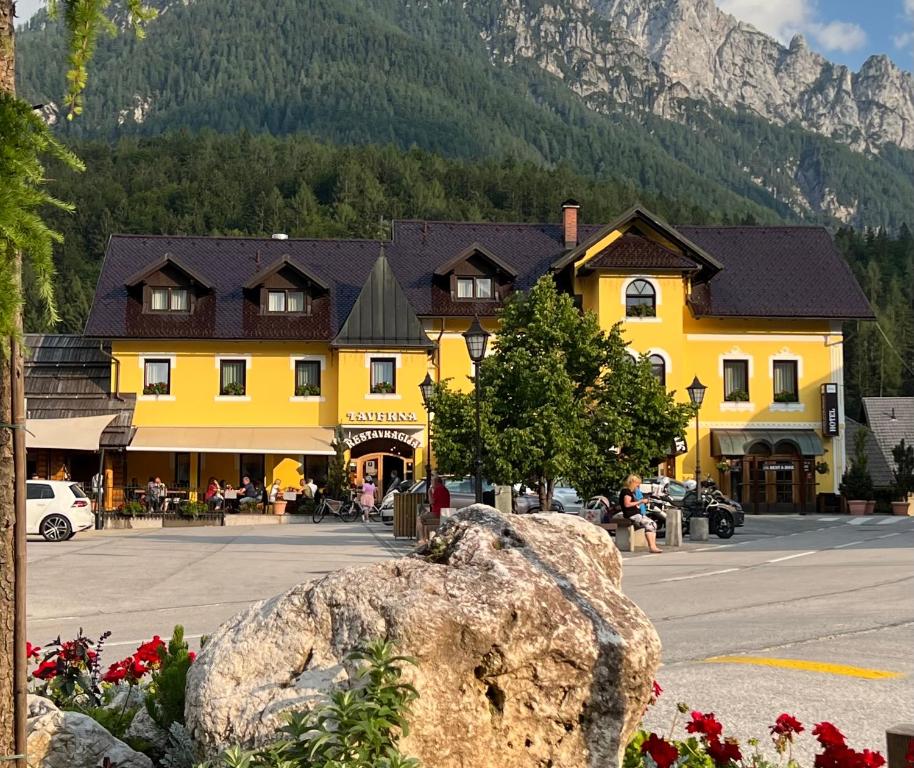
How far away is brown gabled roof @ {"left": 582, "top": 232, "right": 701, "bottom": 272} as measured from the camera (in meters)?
44.2

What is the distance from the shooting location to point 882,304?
11138 cm

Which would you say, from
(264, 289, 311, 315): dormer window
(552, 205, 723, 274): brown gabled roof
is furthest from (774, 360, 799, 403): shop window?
(264, 289, 311, 315): dormer window

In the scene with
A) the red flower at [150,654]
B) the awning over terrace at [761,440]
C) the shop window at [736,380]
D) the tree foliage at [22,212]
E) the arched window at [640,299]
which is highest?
the arched window at [640,299]

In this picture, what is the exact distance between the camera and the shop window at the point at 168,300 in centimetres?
4491

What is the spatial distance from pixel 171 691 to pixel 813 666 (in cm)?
591

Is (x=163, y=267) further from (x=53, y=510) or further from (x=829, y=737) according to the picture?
(x=829, y=737)

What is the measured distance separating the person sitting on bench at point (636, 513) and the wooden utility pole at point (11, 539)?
19.8m

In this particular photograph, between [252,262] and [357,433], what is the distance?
903 cm

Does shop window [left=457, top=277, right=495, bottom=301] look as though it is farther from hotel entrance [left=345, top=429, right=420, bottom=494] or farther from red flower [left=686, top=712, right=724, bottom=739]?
red flower [left=686, top=712, right=724, bottom=739]

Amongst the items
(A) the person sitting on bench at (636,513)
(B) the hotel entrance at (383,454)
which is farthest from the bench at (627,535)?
(B) the hotel entrance at (383,454)

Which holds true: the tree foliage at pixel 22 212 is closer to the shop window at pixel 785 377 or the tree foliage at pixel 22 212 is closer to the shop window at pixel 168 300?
the shop window at pixel 168 300

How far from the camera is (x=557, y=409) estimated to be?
84.7 feet

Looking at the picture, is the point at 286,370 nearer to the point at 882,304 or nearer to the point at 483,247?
the point at 483,247

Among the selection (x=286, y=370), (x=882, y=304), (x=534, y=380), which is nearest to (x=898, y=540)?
(x=534, y=380)
